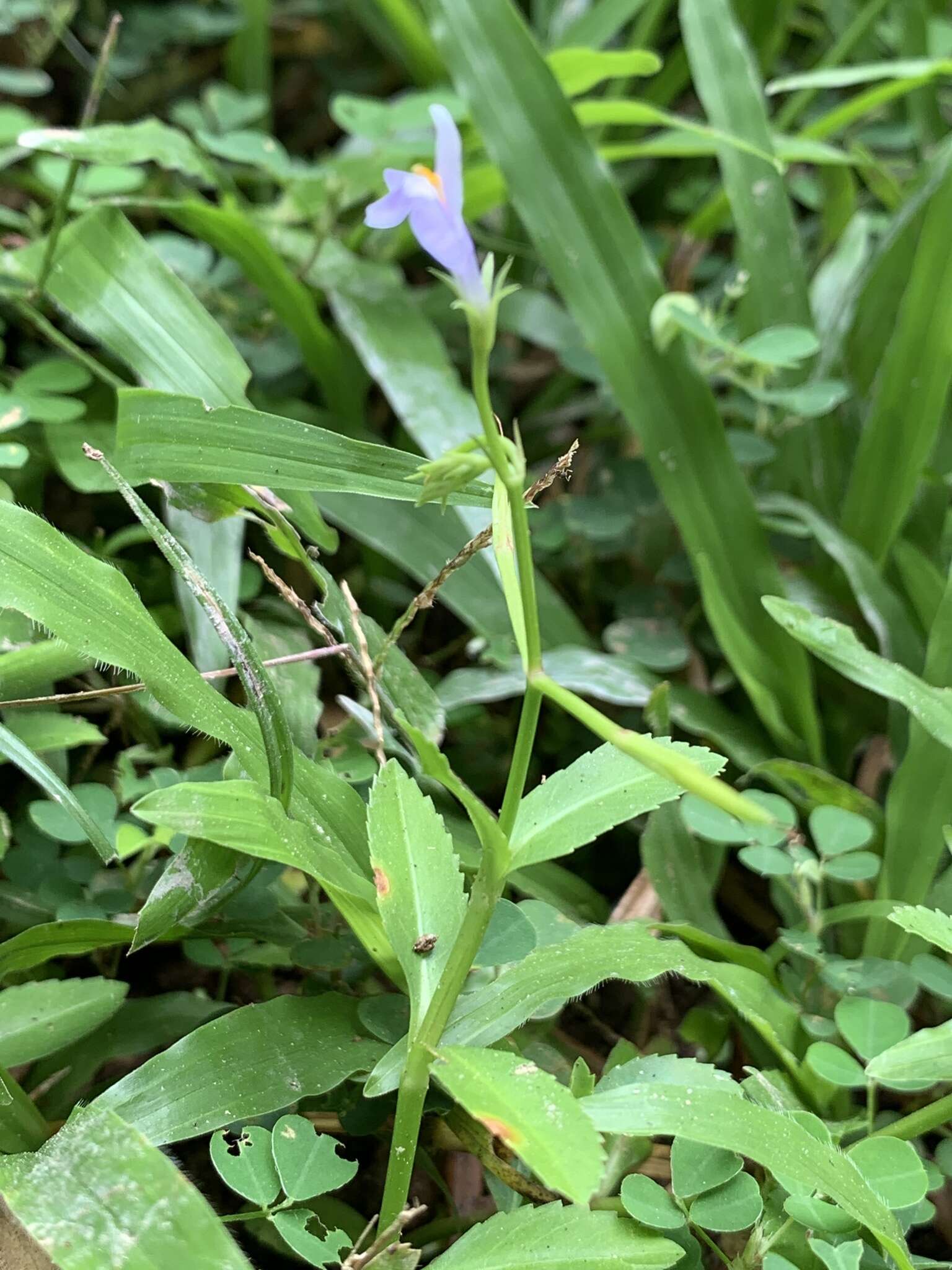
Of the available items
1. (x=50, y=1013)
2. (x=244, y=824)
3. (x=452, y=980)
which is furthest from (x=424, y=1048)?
(x=50, y=1013)

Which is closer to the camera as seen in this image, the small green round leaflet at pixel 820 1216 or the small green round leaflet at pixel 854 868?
the small green round leaflet at pixel 820 1216

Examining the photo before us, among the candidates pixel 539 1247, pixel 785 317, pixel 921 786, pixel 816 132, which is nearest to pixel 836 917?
pixel 921 786

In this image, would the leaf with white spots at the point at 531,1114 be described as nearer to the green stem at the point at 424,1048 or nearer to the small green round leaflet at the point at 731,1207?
the green stem at the point at 424,1048

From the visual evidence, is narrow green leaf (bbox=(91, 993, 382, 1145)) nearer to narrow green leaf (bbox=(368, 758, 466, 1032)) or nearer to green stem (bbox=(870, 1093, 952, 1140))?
narrow green leaf (bbox=(368, 758, 466, 1032))

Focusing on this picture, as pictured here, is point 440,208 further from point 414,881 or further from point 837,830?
point 837,830

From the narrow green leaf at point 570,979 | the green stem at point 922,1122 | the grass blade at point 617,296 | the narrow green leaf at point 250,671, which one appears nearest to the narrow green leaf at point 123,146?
the grass blade at point 617,296
